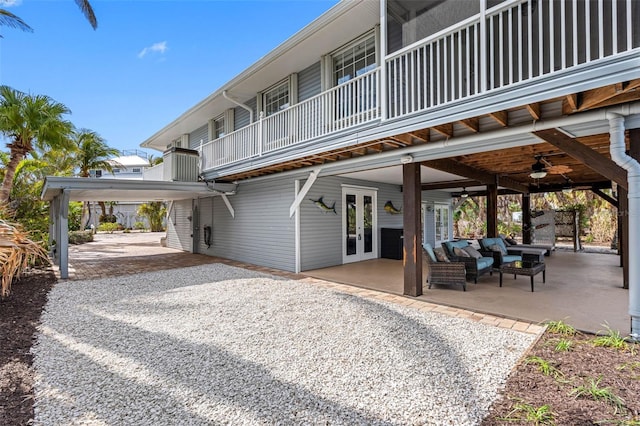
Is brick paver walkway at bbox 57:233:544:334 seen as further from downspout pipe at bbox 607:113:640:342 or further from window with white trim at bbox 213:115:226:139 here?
window with white trim at bbox 213:115:226:139

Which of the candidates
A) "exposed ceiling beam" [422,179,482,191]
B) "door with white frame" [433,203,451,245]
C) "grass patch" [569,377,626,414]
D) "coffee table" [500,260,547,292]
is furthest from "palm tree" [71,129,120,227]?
"grass patch" [569,377,626,414]

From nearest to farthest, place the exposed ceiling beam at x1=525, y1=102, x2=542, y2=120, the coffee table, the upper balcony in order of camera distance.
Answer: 1. the upper balcony
2. the exposed ceiling beam at x1=525, y1=102, x2=542, y2=120
3. the coffee table

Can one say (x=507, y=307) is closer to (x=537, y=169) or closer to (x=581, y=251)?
(x=537, y=169)

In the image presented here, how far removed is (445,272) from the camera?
6379 mm

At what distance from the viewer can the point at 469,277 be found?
274 inches

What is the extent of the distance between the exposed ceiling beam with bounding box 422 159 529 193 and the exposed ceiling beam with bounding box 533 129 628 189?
2.39m

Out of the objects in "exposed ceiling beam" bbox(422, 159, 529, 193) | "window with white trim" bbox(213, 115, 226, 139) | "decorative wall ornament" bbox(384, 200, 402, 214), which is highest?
"window with white trim" bbox(213, 115, 226, 139)

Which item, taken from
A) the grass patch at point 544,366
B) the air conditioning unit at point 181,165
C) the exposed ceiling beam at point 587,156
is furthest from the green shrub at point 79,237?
the exposed ceiling beam at point 587,156

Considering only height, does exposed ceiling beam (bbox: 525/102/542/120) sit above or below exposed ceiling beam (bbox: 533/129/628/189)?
above

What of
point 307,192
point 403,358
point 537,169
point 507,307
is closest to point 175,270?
point 307,192

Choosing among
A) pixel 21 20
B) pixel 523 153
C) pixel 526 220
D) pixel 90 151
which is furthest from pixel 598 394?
pixel 90 151

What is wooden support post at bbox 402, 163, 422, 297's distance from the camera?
595 cm

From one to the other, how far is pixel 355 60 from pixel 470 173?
4184 millimetres

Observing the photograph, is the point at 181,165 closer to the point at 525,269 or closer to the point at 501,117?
the point at 501,117
